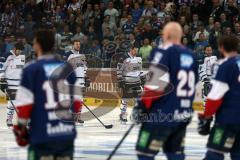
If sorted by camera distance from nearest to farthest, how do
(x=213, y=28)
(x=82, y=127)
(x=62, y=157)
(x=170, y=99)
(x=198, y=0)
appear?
(x=62, y=157) < (x=170, y=99) < (x=82, y=127) < (x=213, y=28) < (x=198, y=0)

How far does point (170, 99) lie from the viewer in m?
7.15

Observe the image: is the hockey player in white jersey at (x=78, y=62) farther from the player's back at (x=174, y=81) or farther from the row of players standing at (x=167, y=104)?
the player's back at (x=174, y=81)

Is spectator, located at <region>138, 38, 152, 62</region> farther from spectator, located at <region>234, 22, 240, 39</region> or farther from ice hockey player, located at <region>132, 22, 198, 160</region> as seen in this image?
ice hockey player, located at <region>132, 22, 198, 160</region>

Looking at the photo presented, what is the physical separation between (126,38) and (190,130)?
15.9 ft

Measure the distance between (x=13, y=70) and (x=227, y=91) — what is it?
7.93 metres

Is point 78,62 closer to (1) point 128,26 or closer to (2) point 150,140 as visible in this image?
(1) point 128,26

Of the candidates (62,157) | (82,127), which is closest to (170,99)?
(62,157)

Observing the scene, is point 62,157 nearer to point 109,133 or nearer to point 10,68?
point 109,133

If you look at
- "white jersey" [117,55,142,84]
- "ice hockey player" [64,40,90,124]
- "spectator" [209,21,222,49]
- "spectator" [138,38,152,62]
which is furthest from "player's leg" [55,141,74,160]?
"spectator" [209,21,222,49]

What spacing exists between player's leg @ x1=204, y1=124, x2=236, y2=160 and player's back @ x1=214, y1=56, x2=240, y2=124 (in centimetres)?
8

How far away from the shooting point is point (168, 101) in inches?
281

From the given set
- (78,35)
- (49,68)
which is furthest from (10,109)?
(49,68)

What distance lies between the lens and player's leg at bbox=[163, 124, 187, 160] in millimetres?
7230

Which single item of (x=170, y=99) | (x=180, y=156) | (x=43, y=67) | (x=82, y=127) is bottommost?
(x=82, y=127)
